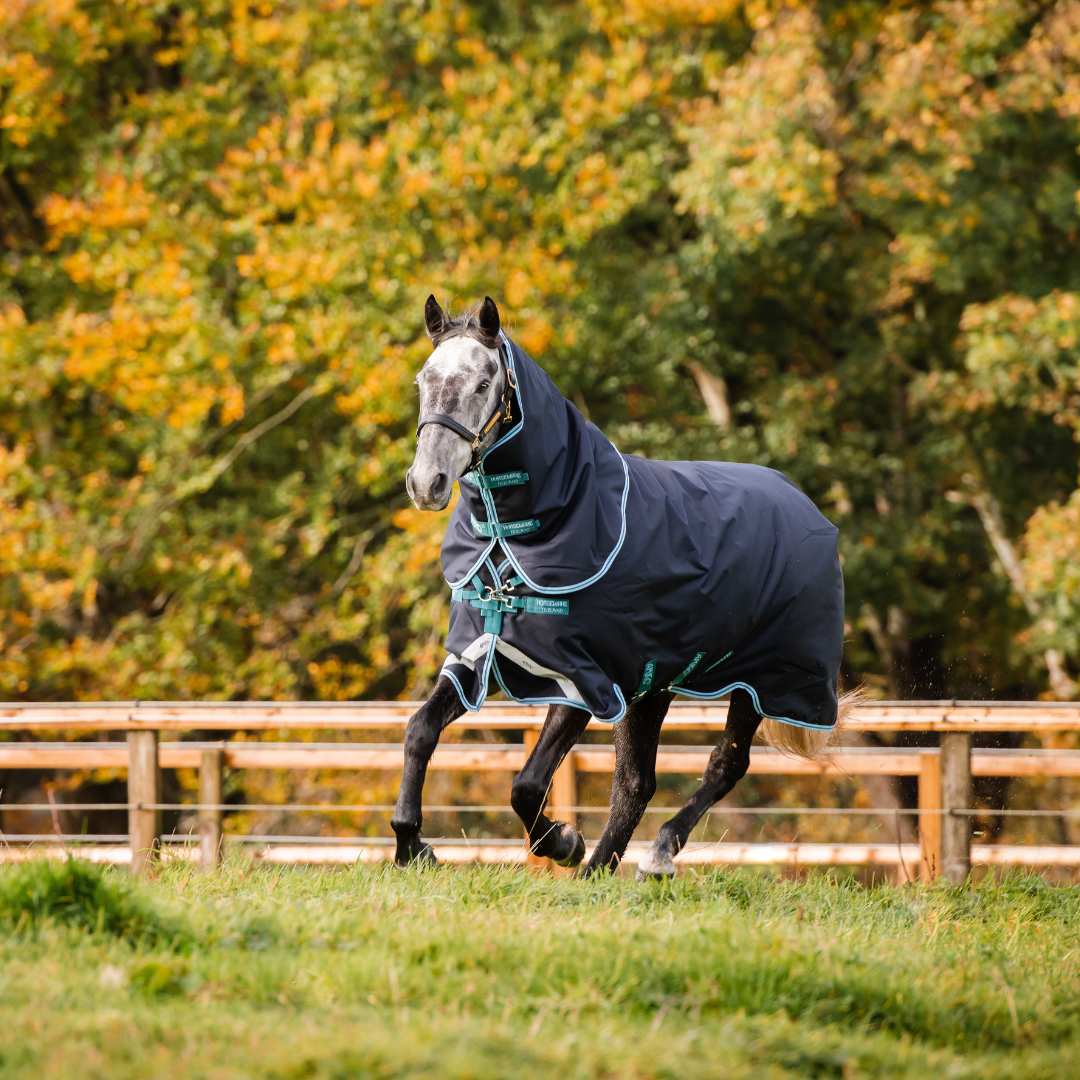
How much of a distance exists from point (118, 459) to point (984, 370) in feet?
24.8

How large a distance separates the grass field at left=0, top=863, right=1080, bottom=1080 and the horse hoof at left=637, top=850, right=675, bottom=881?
2.47 ft

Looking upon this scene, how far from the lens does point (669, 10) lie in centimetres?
1287

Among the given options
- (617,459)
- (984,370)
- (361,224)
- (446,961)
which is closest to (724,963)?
(446,961)

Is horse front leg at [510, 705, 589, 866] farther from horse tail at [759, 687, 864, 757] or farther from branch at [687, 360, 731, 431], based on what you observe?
Result: branch at [687, 360, 731, 431]

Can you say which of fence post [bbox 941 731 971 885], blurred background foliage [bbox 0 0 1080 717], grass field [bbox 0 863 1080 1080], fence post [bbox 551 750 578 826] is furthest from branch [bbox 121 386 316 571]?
grass field [bbox 0 863 1080 1080]

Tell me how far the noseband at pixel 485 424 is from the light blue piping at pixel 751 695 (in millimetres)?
1364

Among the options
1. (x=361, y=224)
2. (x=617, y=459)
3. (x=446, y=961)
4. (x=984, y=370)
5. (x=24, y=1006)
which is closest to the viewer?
(x=24, y=1006)

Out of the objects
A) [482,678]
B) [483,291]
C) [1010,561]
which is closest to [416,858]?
[482,678]

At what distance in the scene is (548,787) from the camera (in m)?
5.16

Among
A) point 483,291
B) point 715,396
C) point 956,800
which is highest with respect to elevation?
point 483,291

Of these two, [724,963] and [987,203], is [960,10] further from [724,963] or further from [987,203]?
[724,963]

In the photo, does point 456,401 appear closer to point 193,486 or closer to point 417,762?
point 417,762

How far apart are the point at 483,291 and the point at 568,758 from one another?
550cm

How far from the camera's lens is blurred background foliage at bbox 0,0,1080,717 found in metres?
12.1
